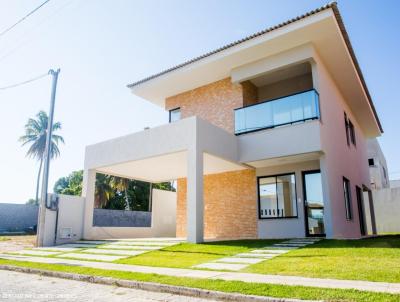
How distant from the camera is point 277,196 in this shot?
43.3 feet

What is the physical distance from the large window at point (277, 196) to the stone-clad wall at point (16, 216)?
24.9 m

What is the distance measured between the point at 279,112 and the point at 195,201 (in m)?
4.79

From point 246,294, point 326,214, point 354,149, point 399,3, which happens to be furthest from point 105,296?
point 354,149

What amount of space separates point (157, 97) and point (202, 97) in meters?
2.73

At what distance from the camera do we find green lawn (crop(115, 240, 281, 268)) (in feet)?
23.9

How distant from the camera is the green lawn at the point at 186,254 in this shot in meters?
7.30

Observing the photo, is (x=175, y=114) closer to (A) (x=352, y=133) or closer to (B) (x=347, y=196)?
(B) (x=347, y=196)

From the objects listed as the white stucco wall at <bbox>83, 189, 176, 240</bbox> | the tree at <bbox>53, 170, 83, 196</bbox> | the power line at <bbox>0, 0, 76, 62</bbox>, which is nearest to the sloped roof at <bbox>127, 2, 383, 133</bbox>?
the power line at <bbox>0, 0, 76, 62</bbox>

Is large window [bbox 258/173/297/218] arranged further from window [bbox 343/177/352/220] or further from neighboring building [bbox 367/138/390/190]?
neighboring building [bbox 367/138/390/190]

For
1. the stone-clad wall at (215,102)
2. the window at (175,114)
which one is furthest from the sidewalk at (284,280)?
the window at (175,114)

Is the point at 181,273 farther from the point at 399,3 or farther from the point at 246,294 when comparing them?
the point at 399,3

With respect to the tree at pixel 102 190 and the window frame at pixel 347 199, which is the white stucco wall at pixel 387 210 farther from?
the tree at pixel 102 190

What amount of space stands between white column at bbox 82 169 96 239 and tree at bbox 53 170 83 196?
2463cm

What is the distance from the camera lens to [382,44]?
1296cm
